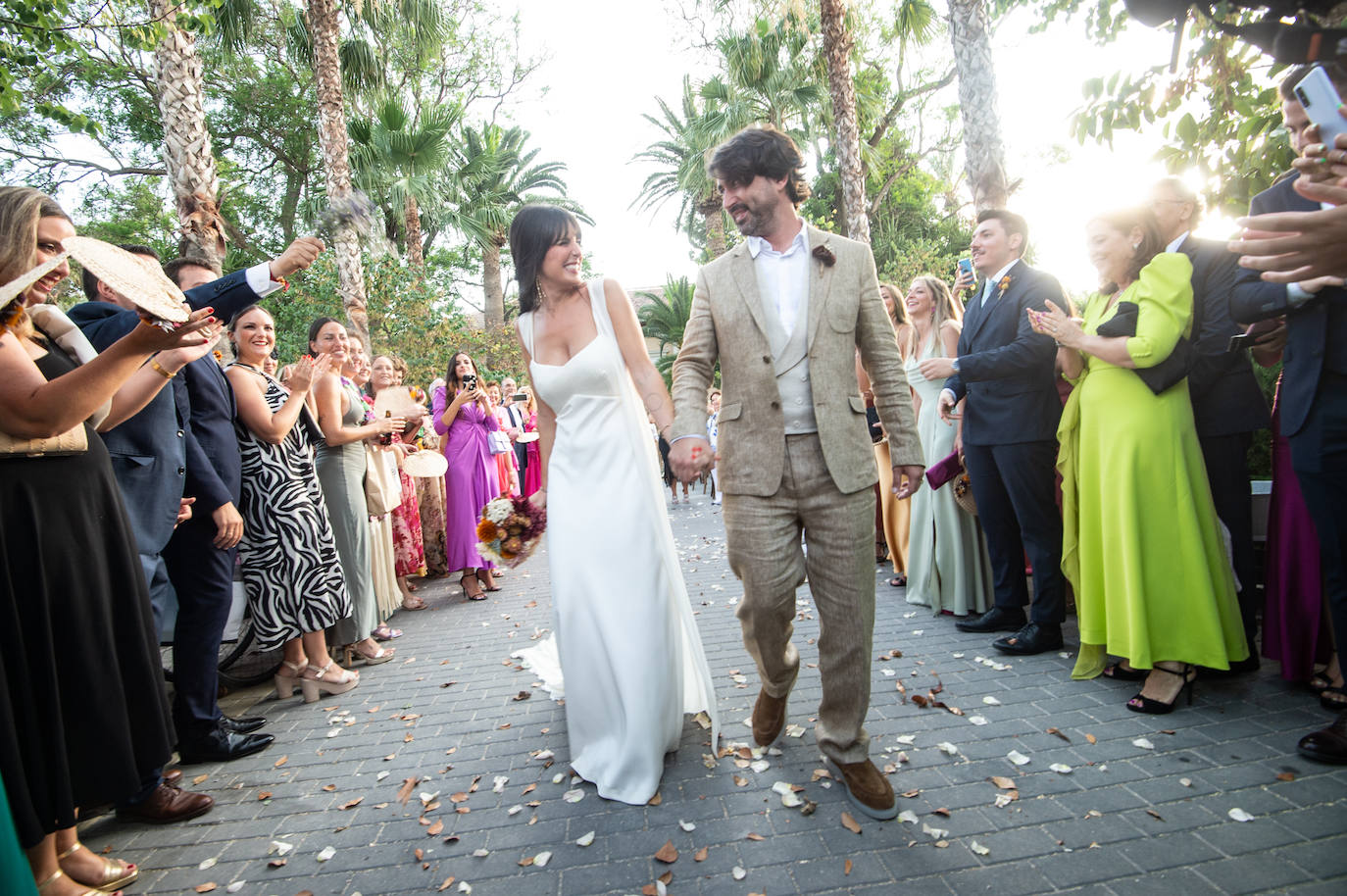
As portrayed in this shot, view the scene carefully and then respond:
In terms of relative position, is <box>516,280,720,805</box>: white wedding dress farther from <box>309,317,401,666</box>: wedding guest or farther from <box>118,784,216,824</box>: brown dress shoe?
<box>309,317,401,666</box>: wedding guest

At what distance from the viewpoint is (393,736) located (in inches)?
153

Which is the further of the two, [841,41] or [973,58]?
[841,41]

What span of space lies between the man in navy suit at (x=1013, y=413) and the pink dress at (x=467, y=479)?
185 inches

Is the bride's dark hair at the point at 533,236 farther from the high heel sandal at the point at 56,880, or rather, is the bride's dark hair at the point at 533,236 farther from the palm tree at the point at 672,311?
the palm tree at the point at 672,311

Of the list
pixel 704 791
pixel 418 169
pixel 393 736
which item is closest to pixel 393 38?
pixel 418 169

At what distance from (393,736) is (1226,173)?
234 inches

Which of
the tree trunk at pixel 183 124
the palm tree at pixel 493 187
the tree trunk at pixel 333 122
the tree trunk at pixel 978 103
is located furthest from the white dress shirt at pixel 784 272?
the palm tree at pixel 493 187

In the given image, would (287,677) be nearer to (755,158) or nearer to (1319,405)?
(755,158)

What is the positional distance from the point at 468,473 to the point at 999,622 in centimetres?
514

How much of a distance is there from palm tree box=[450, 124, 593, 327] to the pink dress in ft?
49.3

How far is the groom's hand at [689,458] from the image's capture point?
8.91 feet

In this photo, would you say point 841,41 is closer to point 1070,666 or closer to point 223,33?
point 223,33

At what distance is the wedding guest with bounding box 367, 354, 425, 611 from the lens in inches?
274

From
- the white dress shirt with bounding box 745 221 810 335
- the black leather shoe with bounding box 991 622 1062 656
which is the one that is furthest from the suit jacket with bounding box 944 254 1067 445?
the white dress shirt with bounding box 745 221 810 335
